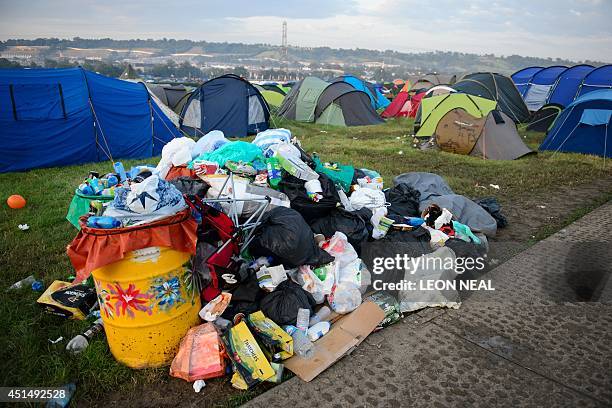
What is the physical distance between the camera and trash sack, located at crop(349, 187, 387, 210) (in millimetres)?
4840

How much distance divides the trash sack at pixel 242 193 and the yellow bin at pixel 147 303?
3.35 ft

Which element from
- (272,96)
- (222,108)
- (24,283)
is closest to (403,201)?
(24,283)

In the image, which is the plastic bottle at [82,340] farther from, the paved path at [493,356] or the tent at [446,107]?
the tent at [446,107]

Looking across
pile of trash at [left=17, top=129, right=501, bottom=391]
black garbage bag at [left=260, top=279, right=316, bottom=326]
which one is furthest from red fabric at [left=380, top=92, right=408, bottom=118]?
black garbage bag at [left=260, top=279, right=316, bottom=326]

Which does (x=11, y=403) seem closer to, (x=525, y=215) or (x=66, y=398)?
(x=66, y=398)

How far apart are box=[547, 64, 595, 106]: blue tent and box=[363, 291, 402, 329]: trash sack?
16.0 meters

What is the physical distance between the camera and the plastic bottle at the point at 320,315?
3.13m

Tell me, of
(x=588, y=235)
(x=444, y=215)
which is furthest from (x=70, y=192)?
(x=588, y=235)

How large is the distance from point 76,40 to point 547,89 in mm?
151582

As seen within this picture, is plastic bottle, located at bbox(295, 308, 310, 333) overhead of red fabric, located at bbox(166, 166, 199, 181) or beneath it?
beneath

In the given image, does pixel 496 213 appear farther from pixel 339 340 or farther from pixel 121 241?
pixel 121 241

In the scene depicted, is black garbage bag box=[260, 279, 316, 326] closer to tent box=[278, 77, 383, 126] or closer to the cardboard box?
the cardboard box

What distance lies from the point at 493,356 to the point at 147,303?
2498 mm

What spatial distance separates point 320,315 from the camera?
3193 millimetres
